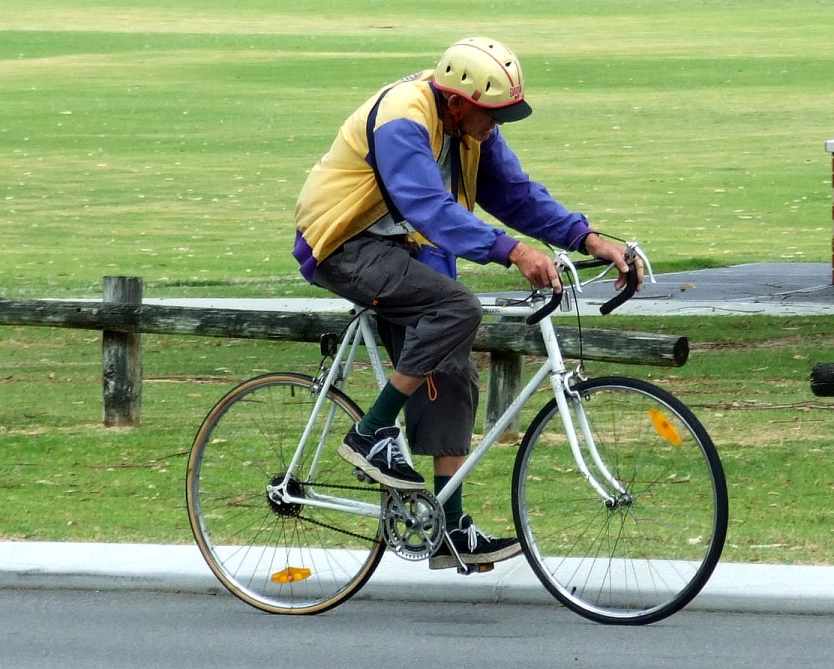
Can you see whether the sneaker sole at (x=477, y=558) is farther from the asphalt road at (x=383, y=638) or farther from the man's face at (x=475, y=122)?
the man's face at (x=475, y=122)

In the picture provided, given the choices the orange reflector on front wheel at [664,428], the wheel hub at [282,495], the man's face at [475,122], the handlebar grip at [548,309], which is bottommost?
the wheel hub at [282,495]

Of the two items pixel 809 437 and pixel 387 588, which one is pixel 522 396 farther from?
pixel 809 437

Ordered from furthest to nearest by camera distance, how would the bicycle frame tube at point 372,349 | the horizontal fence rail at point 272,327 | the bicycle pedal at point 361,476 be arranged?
the horizontal fence rail at point 272,327 → the bicycle frame tube at point 372,349 → the bicycle pedal at point 361,476

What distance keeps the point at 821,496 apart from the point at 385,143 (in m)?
2.95

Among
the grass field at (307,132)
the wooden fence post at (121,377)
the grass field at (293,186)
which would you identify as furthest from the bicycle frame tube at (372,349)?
the grass field at (307,132)

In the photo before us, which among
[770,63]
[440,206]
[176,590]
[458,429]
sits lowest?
[176,590]

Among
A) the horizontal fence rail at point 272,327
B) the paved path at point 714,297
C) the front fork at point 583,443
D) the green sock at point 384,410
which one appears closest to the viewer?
the front fork at point 583,443

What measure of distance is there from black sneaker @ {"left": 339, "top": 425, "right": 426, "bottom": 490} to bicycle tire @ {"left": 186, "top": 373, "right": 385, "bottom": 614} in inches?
5.4

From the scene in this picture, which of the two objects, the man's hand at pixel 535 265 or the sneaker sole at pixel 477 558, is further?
the sneaker sole at pixel 477 558

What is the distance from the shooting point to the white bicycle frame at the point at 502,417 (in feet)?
18.5

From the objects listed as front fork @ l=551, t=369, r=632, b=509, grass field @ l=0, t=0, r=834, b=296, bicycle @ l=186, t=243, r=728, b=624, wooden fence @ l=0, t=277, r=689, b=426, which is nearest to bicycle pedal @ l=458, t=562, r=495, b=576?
bicycle @ l=186, t=243, r=728, b=624

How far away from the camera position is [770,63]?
51906mm

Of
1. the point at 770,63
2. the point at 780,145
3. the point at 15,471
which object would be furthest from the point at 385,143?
→ the point at 770,63

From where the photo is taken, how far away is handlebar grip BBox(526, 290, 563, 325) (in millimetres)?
5492
